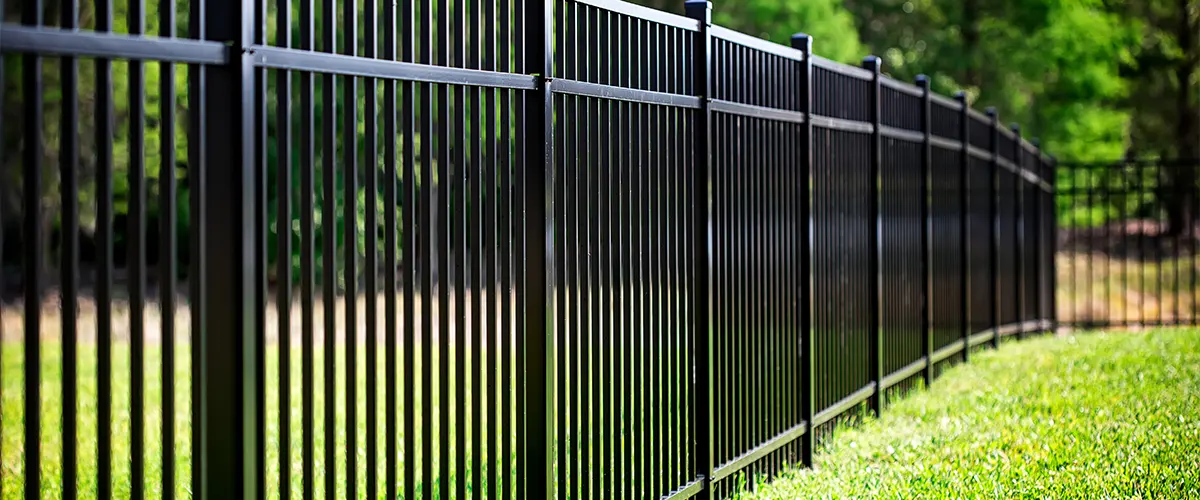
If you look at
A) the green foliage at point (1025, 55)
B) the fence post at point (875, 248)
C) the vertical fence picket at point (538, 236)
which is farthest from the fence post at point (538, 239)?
the green foliage at point (1025, 55)

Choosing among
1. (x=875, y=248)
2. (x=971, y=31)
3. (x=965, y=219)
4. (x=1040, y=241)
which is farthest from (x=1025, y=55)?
(x=875, y=248)

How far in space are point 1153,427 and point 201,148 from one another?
6.37 metres

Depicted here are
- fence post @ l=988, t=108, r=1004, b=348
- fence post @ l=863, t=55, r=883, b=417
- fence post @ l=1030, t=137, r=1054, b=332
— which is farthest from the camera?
fence post @ l=1030, t=137, r=1054, b=332

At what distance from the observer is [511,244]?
14.8 feet

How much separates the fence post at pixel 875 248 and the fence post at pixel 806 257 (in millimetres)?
1462

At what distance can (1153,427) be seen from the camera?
7695 millimetres

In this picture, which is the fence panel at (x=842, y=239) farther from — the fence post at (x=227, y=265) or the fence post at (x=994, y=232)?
the fence post at (x=227, y=265)

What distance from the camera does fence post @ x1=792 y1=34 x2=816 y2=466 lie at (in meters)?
7.55

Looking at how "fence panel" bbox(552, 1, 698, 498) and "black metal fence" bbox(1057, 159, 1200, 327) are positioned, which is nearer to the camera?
"fence panel" bbox(552, 1, 698, 498)

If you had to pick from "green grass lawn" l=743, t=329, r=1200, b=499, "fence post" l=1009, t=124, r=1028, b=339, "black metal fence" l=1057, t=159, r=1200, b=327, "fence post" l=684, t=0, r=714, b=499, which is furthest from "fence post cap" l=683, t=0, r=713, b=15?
"black metal fence" l=1057, t=159, r=1200, b=327

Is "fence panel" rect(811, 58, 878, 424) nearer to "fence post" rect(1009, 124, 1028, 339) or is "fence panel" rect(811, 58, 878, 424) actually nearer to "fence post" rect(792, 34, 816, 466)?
"fence post" rect(792, 34, 816, 466)

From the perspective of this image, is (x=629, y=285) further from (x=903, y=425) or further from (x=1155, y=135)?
(x=1155, y=135)

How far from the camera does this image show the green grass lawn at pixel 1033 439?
633 centimetres

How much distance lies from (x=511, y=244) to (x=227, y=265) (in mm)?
1499
